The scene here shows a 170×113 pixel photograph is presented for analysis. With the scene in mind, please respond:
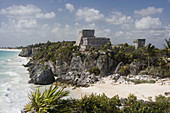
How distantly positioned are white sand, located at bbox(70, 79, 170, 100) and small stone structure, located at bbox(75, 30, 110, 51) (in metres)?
15.3

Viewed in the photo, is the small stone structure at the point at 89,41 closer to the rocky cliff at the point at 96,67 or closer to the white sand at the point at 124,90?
the rocky cliff at the point at 96,67

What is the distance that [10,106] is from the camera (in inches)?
588

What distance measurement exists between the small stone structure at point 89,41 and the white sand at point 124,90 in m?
15.3

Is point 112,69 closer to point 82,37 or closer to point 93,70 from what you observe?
point 93,70

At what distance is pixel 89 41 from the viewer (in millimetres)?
35469

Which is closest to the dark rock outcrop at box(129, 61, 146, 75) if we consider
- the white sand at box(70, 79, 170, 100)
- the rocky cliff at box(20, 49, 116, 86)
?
the rocky cliff at box(20, 49, 116, 86)

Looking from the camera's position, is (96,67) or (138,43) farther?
(138,43)

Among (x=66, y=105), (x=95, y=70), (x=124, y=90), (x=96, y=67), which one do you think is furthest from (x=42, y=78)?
(x=66, y=105)

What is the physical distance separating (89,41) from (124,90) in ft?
63.5

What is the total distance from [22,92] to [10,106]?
4.49 m

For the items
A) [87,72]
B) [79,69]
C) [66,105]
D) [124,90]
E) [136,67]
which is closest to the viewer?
[66,105]

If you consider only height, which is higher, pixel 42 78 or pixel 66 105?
pixel 66 105

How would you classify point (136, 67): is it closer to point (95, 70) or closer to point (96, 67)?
point (96, 67)

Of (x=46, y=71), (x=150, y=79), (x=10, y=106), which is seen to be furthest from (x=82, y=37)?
(x=10, y=106)
